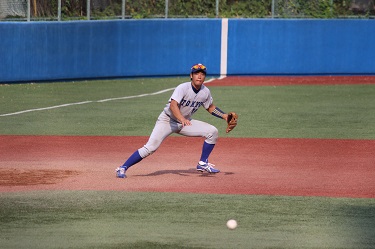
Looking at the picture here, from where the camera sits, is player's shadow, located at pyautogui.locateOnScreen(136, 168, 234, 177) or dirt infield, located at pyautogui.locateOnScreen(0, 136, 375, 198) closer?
dirt infield, located at pyautogui.locateOnScreen(0, 136, 375, 198)

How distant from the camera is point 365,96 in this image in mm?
25484

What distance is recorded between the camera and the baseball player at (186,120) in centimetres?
1308

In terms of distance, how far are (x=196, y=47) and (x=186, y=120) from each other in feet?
58.9

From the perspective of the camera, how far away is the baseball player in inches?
515

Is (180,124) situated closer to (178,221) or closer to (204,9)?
(178,221)

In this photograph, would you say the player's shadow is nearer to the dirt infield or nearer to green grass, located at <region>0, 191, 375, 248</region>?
the dirt infield

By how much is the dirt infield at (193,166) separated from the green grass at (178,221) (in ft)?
2.06

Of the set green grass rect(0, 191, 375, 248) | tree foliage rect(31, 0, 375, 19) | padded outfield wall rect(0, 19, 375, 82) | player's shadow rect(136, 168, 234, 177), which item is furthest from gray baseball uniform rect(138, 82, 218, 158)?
tree foliage rect(31, 0, 375, 19)

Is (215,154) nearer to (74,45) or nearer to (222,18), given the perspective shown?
(74,45)

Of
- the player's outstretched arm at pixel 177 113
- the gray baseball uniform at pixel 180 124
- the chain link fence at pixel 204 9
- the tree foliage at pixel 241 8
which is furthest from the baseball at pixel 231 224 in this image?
the tree foliage at pixel 241 8

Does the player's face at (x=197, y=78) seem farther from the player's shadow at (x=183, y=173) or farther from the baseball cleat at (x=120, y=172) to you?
the baseball cleat at (x=120, y=172)

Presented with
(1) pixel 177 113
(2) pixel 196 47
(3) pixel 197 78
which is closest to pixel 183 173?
(1) pixel 177 113

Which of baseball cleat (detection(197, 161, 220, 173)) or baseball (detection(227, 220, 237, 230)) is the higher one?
baseball (detection(227, 220, 237, 230))

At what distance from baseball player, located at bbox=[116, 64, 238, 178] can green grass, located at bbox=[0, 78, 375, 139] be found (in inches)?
178
